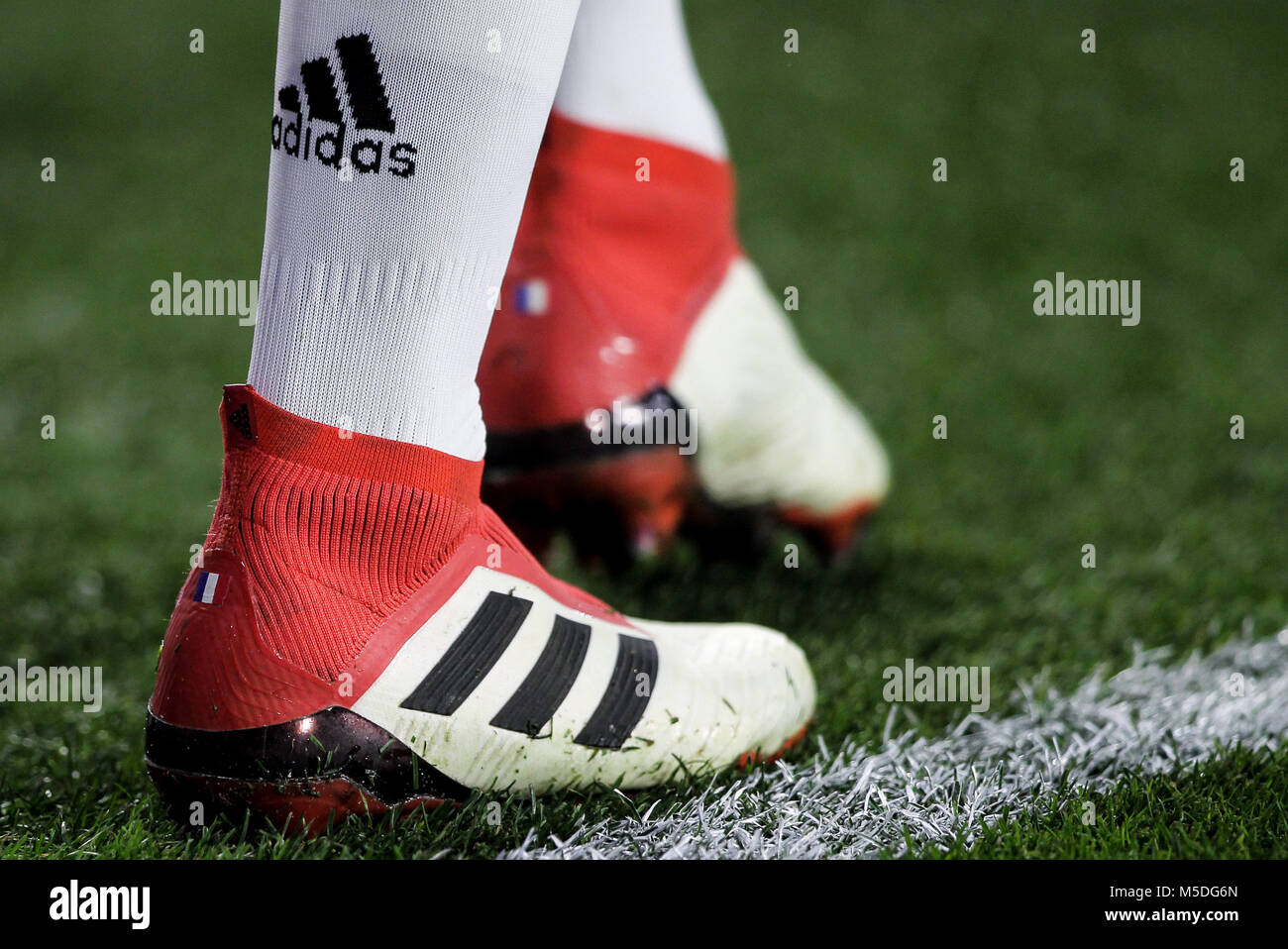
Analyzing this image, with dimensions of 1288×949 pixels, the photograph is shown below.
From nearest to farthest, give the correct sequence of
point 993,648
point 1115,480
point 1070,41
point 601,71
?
point 601,71 → point 993,648 → point 1115,480 → point 1070,41

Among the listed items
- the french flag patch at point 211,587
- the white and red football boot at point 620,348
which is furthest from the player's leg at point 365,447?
the white and red football boot at point 620,348

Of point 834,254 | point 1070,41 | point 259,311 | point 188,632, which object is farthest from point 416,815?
point 1070,41

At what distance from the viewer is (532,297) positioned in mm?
1562

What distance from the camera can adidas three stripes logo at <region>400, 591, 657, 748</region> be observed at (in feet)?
3.58

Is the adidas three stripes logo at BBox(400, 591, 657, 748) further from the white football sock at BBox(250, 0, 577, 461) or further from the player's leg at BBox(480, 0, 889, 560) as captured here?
the player's leg at BBox(480, 0, 889, 560)

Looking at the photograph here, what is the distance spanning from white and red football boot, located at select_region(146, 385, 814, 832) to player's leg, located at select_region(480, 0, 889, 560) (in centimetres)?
38

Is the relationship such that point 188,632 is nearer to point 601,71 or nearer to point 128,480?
point 601,71

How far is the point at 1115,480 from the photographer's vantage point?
251 centimetres

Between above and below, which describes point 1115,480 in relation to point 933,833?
above

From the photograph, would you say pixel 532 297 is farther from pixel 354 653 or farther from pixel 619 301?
pixel 354 653

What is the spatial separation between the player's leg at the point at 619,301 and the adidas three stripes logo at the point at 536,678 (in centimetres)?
38

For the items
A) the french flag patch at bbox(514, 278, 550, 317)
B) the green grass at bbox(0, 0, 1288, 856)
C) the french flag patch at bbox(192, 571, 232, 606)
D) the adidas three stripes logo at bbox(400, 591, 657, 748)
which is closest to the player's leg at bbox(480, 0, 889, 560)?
the french flag patch at bbox(514, 278, 550, 317)

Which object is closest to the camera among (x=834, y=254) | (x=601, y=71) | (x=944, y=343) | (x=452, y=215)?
(x=452, y=215)

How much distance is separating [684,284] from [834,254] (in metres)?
2.68
